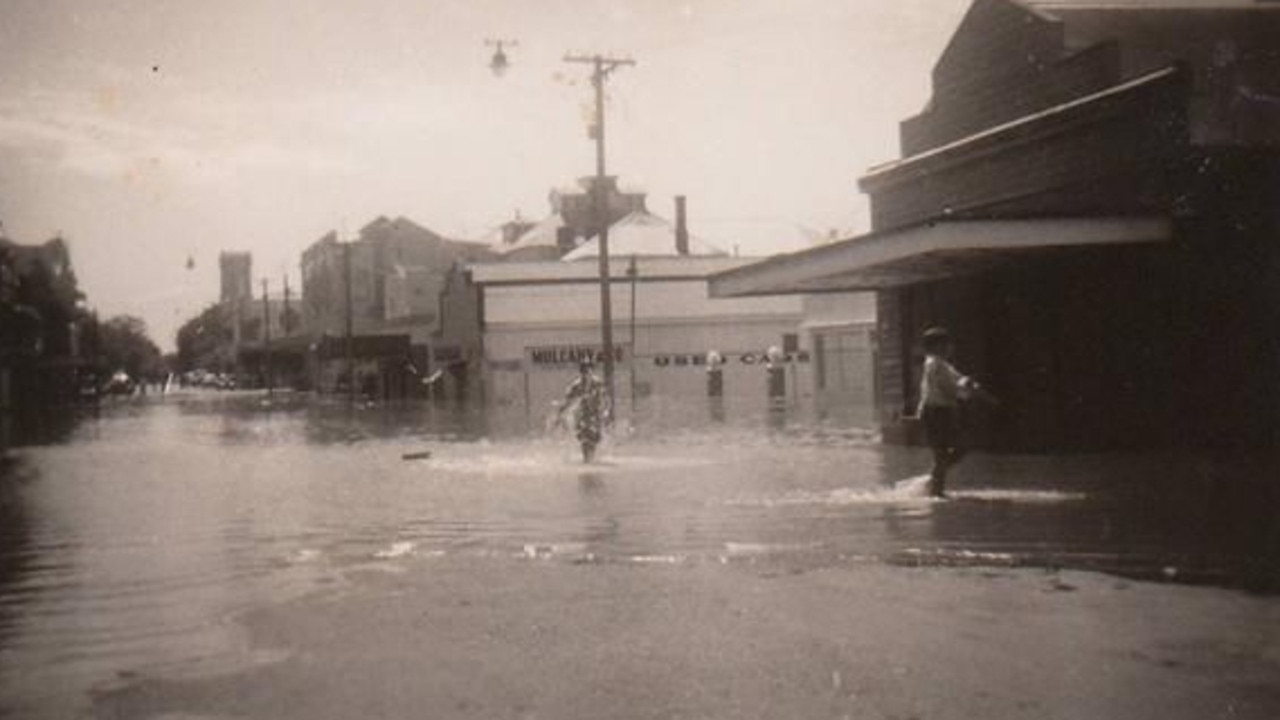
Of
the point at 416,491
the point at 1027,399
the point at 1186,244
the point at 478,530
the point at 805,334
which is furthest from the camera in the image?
the point at 805,334

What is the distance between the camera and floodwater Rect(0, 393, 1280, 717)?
8.46 metres

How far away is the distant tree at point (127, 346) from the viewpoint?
84.7 m

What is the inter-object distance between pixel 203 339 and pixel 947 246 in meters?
158

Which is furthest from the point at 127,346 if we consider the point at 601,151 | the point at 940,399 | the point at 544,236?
the point at 940,399

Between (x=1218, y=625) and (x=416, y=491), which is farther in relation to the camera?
(x=416, y=491)

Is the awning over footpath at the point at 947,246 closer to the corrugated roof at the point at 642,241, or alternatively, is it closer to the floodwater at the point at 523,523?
the floodwater at the point at 523,523

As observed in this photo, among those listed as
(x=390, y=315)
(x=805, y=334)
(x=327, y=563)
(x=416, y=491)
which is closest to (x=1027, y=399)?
(x=416, y=491)

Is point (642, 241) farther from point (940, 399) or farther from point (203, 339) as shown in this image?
point (203, 339)

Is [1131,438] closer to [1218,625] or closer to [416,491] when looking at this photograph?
[416,491]

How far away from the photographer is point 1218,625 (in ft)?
23.3

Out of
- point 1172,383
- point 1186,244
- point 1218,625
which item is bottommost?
point 1218,625

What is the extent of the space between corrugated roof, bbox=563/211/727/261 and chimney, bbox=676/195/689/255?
2.12 ft

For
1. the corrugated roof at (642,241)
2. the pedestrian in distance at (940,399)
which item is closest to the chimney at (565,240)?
the corrugated roof at (642,241)

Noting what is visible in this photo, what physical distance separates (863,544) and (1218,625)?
376 centimetres
